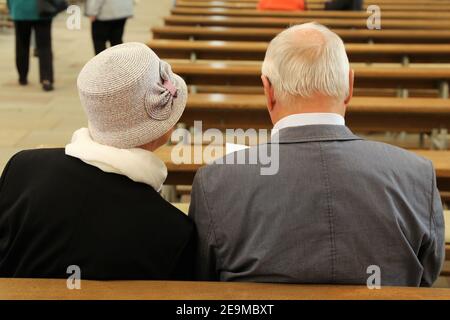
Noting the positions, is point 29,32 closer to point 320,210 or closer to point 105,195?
point 105,195

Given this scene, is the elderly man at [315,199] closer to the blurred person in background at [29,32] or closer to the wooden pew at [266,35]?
the wooden pew at [266,35]

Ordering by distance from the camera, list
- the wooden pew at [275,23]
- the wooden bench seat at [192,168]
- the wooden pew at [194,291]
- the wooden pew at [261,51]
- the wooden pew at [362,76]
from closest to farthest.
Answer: the wooden pew at [194,291] → the wooden bench seat at [192,168] → the wooden pew at [362,76] → the wooden pew at [261,51] → the wooden pew at [275,23]

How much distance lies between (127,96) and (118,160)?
0.14 m

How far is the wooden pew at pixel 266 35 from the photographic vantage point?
4715 mm

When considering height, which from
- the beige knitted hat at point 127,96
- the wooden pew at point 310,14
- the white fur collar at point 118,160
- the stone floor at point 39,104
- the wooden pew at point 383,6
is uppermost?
the wooden pew at point 383,6

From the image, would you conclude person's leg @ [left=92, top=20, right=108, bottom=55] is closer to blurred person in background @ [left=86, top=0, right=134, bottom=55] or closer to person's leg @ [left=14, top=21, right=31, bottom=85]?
blurred person in background @ [left=86, top=0, right=134, bottom=55]

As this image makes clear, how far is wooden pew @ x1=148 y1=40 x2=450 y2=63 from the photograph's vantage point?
408 centimetres

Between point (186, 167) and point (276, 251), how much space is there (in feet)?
3.15

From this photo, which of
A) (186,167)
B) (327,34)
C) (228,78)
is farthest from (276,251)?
(228,78)

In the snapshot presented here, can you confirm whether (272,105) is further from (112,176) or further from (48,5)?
(48,5)

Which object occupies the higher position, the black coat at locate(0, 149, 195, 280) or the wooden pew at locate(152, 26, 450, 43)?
the wooden pew at locate(152, 26, 450, 43)

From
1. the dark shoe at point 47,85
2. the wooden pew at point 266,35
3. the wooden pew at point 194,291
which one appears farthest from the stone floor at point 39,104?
the wooden pew at point 194,291

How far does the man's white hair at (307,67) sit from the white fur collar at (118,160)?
0.34m

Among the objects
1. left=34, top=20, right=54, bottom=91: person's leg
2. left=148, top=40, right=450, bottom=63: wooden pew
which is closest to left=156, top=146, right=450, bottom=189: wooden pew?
left=148, top=40, right=450, bottom=63: wooden pew
